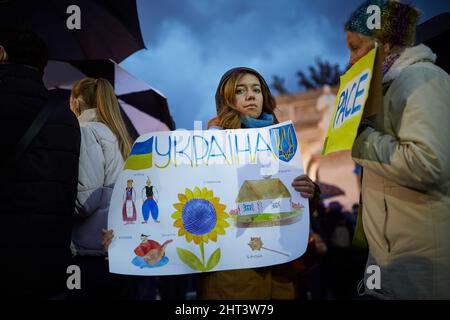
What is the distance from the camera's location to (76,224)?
7.80 ft

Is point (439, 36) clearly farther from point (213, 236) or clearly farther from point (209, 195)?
point (213, 236)

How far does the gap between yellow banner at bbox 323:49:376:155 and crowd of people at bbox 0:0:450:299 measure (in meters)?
0.11

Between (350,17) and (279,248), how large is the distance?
1191 mm

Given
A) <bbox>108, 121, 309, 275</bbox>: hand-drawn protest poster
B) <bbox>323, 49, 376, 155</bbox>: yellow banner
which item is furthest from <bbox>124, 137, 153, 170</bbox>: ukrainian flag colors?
<bbox>323, 49, 376, 155</bbox>: yellow banner

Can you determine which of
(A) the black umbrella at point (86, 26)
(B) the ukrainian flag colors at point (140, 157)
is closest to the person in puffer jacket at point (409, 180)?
(B) the ukrainian flag colors at point (140, 157)

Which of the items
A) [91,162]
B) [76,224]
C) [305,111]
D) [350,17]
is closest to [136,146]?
[91,162]

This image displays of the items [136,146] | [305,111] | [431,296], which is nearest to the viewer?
[431,296]

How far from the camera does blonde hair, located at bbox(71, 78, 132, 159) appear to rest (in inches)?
104

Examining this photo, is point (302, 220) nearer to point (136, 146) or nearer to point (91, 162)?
point (136, 146)

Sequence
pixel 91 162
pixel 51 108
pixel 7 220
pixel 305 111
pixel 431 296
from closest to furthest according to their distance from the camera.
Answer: pixel 431 296 → pixel 7 220 → pixel 51 108 → pixel 91 162 → pixel 305 111

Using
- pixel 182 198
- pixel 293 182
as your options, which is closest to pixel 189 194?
pixel 182 198

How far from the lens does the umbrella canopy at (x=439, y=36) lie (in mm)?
2488

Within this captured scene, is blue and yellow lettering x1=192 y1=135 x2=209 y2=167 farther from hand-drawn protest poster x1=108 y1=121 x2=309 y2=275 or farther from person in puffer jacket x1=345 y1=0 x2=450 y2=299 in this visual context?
person in puffer jacket x1=345 y1=0 x2=450 y2=299

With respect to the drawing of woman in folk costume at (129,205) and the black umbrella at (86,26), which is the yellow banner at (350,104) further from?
the black umbrella at (86,26)
